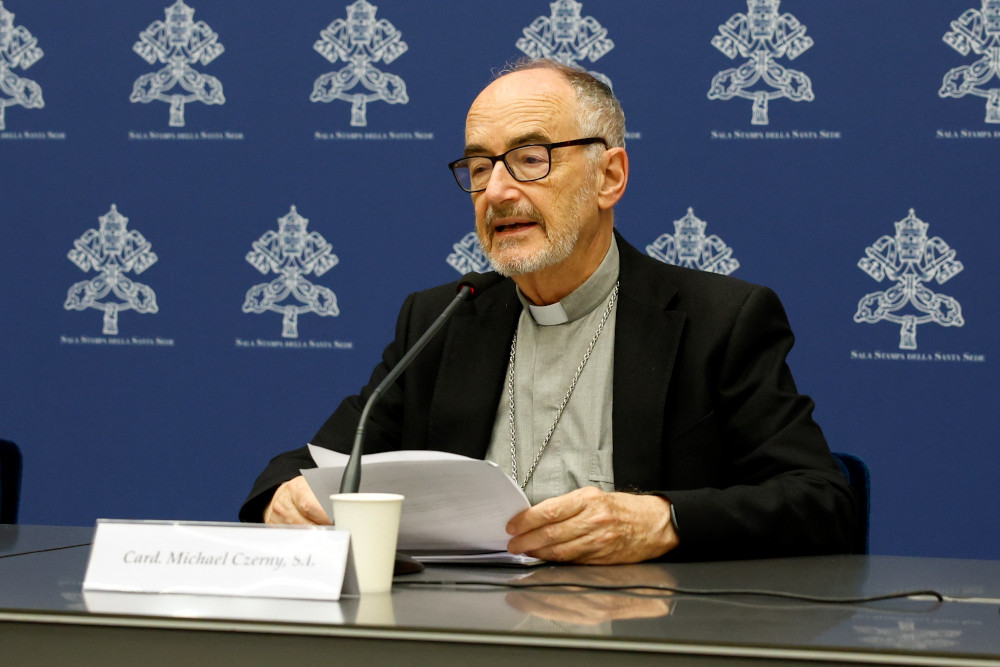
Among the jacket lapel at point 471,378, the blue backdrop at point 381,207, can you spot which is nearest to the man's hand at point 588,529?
the jacket lapel at point 471,378

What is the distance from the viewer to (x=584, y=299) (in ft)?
6.80

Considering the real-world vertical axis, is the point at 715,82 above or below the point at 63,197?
above

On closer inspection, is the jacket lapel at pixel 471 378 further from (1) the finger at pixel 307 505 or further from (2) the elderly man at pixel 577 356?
(1) the finger at pixel 307 505

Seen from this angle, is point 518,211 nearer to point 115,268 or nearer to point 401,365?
point 401,365

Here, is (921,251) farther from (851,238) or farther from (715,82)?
(715,82)

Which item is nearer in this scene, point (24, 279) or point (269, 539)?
point (269, 539)

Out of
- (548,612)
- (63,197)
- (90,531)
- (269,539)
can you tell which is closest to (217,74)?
(63,197)

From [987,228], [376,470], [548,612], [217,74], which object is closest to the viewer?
[548,612]

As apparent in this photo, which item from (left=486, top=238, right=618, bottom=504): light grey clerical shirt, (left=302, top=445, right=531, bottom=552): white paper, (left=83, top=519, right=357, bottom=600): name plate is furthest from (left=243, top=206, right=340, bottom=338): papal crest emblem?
(left=83, top=519, right=357, bottom=600): name plate

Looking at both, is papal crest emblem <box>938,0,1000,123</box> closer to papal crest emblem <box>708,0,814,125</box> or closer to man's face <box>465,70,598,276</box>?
papal crest emblem <box>708,0,814,125</box>

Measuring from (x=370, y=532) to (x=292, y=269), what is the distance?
203 cm

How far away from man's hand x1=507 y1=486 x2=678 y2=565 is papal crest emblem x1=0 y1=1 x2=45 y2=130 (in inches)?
100

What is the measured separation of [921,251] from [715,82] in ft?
2.30

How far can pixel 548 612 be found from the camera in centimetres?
102
